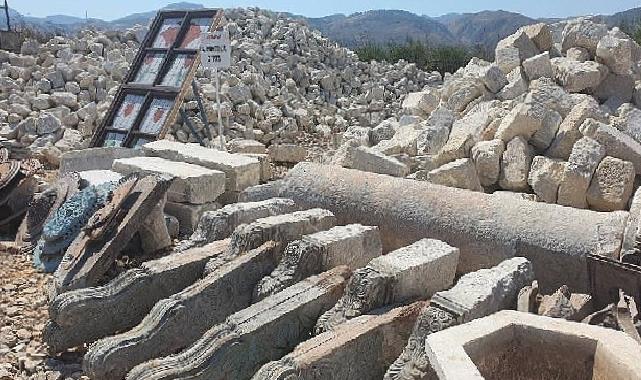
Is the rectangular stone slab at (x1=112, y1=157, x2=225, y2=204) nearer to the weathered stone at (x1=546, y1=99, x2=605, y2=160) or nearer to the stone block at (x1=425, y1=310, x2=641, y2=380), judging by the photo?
the weathered stone at (x1=546, y1=99, x2=605, y2=160)

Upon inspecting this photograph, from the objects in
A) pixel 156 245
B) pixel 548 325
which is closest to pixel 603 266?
pixel 548 325

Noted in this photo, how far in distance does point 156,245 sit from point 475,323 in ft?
11.8

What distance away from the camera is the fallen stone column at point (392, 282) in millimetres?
3705

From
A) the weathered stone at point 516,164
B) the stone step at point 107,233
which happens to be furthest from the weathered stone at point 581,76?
the stone step at point 107,233

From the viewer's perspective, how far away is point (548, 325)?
3.18 m

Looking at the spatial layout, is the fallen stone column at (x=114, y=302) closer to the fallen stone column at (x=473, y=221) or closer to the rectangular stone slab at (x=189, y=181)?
the fallen stone column at (x=473, y=221)

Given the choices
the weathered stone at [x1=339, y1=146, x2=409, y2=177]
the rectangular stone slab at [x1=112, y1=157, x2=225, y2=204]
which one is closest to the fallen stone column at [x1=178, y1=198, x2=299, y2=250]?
the rectangular stone slab at [x1=112, y1=157, x2=225, y2=204]

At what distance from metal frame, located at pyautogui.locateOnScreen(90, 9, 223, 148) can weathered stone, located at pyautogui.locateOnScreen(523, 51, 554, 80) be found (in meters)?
4.17

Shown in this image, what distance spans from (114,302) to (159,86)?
5021 millimetres

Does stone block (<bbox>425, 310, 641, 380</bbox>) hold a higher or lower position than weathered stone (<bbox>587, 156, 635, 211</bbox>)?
lower

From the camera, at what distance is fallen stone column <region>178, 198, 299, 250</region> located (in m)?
5.08

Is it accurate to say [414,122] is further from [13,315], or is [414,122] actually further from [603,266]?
[13,315]

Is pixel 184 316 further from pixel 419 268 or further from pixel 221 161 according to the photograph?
pixel 221 161

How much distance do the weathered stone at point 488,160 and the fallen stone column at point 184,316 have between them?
2425mm
